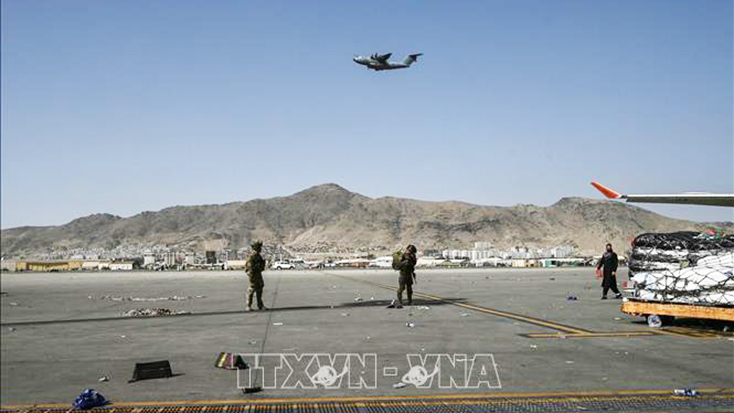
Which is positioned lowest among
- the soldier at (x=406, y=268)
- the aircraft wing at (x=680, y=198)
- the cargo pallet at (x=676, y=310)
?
the cargo pallet at (x=676, y=310)

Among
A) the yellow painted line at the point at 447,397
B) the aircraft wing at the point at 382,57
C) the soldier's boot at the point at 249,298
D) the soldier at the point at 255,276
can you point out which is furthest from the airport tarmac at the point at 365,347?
the aircraft wing at the point at 382,57

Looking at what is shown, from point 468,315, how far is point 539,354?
6.23 metres

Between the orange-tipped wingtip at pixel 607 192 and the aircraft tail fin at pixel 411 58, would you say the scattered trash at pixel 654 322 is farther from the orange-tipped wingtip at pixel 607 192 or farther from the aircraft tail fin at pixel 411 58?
the aircraft tail fin at pixel 411 58

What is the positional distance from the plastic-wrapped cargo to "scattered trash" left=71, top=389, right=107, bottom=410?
11.2m

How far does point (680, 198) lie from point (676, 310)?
10746 mm

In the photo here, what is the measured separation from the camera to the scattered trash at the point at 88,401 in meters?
6.39

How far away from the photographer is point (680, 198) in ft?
72.0

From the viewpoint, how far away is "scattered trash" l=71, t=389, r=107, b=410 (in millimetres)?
6387

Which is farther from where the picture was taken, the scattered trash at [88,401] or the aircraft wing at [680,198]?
the aircraft wing at [680,198]

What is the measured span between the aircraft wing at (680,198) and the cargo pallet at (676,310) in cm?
812

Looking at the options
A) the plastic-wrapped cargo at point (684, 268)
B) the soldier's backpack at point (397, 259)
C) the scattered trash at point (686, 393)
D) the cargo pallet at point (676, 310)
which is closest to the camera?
the scattered trash at point (686, 393)

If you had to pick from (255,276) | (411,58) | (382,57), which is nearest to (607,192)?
(255,276)

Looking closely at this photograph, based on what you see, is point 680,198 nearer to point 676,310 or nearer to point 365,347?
point 676,310

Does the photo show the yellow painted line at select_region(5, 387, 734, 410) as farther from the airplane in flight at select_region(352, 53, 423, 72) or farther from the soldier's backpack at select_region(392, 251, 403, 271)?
the airplane in flight at select_region(352, 53, 423, 72)
